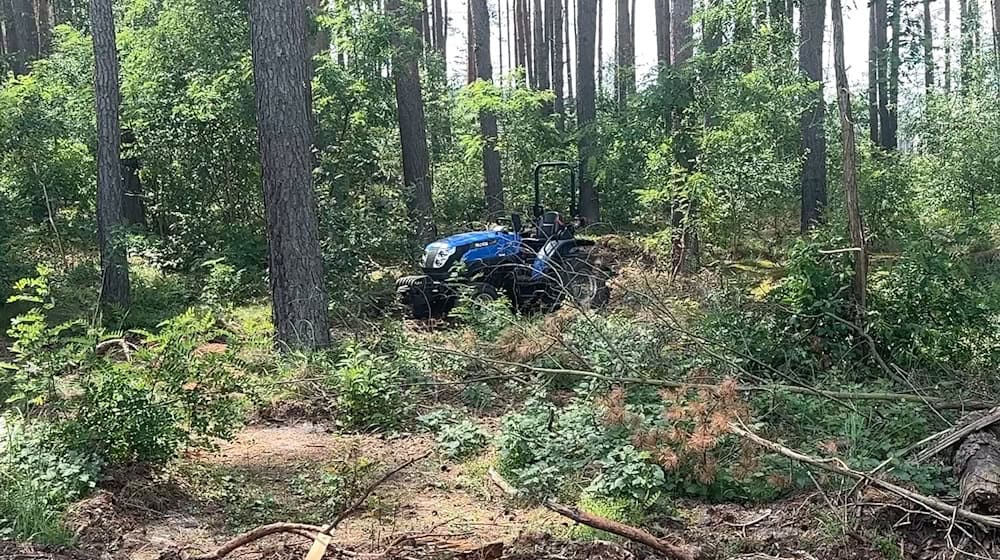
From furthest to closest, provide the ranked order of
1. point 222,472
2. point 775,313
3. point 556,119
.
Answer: point 556,119
point 775,313
point 222,472

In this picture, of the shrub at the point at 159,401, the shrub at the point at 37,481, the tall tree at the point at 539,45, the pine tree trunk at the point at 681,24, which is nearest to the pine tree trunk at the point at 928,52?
the pine tree trunk at the point at 681,24

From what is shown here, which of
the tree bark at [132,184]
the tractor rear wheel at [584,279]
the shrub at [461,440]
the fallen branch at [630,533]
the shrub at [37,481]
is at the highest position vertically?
the tree bark at [132,184]

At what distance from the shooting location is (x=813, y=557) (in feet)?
12.3

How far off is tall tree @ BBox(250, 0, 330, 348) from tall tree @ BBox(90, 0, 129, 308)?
3978 mm

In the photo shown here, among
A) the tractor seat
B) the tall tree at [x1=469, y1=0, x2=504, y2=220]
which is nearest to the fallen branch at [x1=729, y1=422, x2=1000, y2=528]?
the tractor seat

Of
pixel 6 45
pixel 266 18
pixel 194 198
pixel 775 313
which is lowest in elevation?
pixel 775 313

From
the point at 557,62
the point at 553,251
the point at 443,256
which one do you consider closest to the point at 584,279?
the point at 553,251

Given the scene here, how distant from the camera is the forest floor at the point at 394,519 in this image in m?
3.90

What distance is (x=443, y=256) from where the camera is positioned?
33.6 feet

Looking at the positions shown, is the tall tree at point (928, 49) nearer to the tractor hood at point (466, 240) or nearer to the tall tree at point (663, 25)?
the tall tree at point (663, 25)

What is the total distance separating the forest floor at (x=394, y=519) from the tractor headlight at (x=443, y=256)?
15.1 ft

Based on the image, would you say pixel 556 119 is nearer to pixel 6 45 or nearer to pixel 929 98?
pixel 929 98

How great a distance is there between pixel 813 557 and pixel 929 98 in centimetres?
1582

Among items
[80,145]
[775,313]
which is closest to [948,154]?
[775,313]
